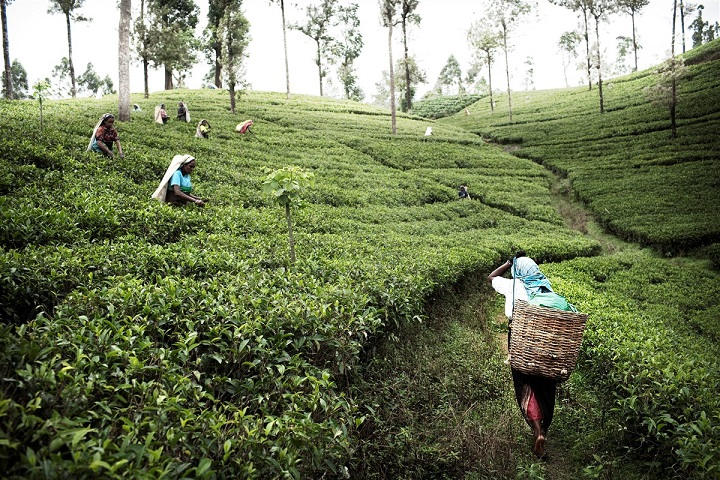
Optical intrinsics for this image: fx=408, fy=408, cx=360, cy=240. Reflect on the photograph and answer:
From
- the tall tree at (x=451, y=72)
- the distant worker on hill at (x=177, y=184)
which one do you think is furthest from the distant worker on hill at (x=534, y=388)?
the tall tree at (x=451, y=72)

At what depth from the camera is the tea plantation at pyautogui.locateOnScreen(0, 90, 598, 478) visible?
2.58 meters

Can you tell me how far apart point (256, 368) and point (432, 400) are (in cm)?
269

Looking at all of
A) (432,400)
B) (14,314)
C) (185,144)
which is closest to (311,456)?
(432,400)

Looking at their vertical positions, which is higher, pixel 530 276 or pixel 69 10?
pixel 69 10

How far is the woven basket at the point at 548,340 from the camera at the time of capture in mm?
4574

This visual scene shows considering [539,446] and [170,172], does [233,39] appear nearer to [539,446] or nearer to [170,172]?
[170,172]

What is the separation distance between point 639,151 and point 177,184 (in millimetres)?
26135

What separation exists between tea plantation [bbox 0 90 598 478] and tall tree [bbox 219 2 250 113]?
1021 centimetres

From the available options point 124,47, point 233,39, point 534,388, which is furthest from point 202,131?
point 534,388

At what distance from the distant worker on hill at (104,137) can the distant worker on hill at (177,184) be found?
10.1 ft

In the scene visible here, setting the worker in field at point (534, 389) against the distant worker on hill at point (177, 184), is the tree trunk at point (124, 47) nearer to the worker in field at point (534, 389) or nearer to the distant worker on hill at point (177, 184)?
the distant worker on hill at point (177, 184)

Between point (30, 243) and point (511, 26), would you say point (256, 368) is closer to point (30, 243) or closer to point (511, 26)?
point (30, 243)

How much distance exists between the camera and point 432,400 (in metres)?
5.48

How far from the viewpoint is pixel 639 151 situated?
2439 centimetres
